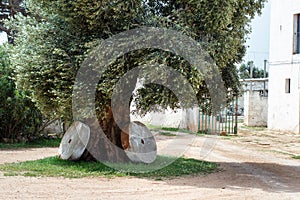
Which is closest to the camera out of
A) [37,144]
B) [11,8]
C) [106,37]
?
[106,37]

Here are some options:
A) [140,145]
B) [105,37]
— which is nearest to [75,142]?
[140,145]

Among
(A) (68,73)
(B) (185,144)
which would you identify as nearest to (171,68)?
(A) (68,73)

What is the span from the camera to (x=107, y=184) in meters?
6.40

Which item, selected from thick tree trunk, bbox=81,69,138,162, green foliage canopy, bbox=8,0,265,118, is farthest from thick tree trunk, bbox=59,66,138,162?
green foliage canopy, bbox=8,0,265,118

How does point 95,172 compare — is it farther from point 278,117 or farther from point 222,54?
point 278,117

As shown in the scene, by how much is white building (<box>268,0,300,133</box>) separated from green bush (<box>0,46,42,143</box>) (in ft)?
37.0

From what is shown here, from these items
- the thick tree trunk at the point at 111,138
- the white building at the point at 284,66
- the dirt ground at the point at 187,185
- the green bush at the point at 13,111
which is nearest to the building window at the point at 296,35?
the white building at the point at 284,66

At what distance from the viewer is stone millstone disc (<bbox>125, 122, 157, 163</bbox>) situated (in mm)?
8148

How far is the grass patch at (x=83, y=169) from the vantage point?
711cm

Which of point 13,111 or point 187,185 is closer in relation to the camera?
point 187,185

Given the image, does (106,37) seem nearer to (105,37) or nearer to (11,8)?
(105,37)

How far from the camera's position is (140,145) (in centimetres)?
823

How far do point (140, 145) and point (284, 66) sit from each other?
12579 millimetres

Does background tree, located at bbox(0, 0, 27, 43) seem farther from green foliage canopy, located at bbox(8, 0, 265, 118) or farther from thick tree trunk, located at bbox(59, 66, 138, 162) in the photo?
thick tree trunk, located at bbox(59, 66, 138, 162)
